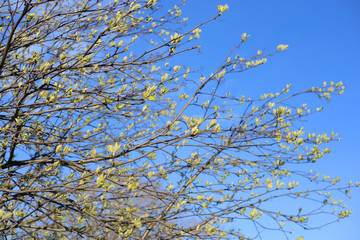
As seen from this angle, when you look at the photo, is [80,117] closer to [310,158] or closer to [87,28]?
[87,28]

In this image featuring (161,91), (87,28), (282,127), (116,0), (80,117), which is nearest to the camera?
(161,91)

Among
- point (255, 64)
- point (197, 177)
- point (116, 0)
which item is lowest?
point (197, 177)

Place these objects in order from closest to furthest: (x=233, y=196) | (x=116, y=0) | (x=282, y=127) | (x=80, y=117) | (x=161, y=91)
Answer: (x=161, y=91)
(x=282, y=127)
(x=233, y=196)
(x=116, y=0)
(x=80, y=117)

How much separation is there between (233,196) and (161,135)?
3.98 ft

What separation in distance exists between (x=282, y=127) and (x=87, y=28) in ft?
9.35

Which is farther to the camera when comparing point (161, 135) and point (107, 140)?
point (107, 140)

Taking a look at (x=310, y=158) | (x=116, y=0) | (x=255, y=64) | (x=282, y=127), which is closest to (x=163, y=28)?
(x=116, y=0)

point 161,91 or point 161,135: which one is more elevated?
point 161,91

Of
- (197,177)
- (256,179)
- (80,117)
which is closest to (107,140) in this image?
(80,117)

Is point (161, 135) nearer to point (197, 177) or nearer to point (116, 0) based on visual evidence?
point (197, 177)

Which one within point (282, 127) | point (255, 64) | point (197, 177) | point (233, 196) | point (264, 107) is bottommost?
point (233, 196)

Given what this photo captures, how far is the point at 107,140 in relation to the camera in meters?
4.84

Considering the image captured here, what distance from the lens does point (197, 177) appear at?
4074 millimetres

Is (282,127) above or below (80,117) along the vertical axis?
below
